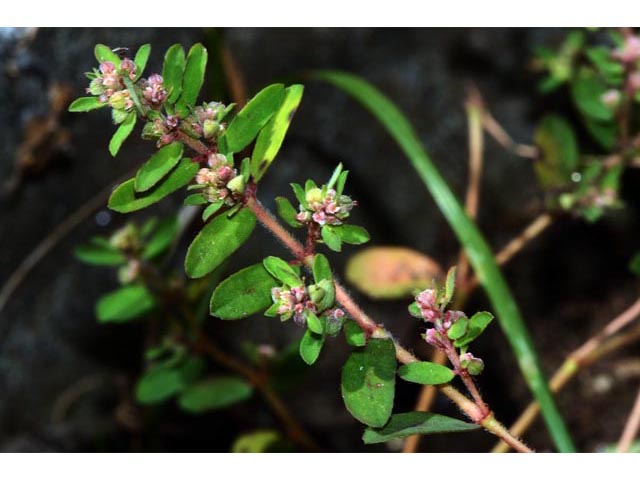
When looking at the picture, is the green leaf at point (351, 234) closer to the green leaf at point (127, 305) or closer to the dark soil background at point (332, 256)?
the green leaf at point (127, 305)

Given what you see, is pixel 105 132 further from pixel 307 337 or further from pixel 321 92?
pixel 307 337

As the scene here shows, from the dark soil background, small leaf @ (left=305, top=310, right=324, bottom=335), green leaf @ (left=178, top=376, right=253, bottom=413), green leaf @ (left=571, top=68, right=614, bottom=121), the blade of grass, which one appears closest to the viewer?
small leaf @ (left=305, top=310, right=324, bottom=335)

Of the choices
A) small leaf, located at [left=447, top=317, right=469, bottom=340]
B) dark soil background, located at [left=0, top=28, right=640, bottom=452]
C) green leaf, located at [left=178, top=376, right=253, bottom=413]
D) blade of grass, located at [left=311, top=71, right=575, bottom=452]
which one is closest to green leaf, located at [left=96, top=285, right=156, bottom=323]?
green leaf, located at [left=178, top=376, right=253, bottom=413]

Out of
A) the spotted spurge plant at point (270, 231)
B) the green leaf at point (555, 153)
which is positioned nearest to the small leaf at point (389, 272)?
the green leaf at point (555, 153)

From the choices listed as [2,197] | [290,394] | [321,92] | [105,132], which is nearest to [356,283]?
[290,394]

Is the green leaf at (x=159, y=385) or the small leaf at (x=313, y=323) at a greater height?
the small leaf at (x=313, y=323)

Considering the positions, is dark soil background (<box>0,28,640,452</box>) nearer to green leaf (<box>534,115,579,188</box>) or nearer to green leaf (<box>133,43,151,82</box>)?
green leaf (<box>534,115,579,188</box>)
